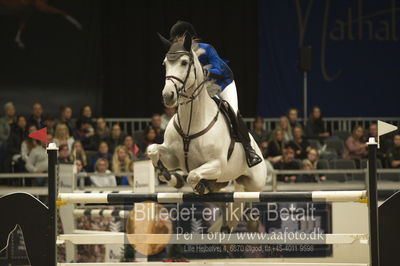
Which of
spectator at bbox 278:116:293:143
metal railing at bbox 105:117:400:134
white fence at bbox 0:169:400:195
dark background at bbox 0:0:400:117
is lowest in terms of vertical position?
white fence at bbox 0:169:400:195

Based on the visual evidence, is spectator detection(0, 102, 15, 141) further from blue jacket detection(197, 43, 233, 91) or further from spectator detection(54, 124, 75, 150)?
blue jacket detection(197, 43, 233, 91)

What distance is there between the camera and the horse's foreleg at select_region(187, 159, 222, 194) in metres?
4.98

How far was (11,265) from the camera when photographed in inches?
247

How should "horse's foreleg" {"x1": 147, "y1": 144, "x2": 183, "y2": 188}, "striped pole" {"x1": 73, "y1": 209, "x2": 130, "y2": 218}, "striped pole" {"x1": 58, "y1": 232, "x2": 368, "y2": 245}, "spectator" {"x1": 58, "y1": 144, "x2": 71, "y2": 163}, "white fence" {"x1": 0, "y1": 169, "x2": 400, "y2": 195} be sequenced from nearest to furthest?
1. "striped pole" {"x1": 58, "y1": 232, "x2": 368, "y2": 245}
2. "horse's foreleg" {"x1": 147, "y1": 144, "x2": 183, "y2": 188}
3. "striped pole" {"x1": 73, "y1": 209, "x2": 130, "y2": 218}
4. "white fence" {"x1": 0, "y1": 169, "x2": 400, "y2": 195}
5. "spectator" {"x1": 58, "y1": 144, "x2": 71, "y2": 163}

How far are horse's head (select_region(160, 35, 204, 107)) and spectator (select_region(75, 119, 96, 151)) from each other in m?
4.84

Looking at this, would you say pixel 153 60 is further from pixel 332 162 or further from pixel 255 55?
pixel 332 162

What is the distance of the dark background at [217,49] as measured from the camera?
38.7 feet

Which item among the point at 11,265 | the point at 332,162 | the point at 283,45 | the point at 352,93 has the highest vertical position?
the point at 283,45

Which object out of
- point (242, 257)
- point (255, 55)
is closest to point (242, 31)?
point (255, 55)

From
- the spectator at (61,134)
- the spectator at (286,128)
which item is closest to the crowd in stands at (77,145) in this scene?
the spectator at (61,134)

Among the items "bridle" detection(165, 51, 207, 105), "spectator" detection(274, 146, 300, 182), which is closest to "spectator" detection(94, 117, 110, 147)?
"spectator" detection(274, 146, 300, 182)

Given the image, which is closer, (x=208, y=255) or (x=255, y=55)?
(x=208, y=255)

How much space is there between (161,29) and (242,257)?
6.57 metres

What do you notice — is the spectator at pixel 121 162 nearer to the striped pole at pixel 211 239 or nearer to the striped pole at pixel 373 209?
the striped pole at pixel 211 239
